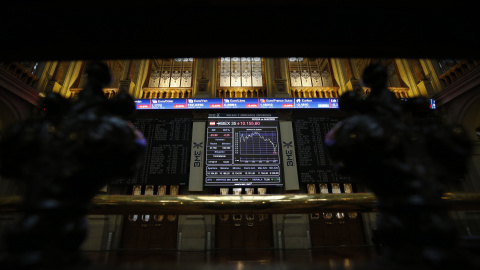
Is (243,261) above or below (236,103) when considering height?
below

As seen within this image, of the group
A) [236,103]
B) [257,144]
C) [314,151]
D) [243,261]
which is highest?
[236,103]

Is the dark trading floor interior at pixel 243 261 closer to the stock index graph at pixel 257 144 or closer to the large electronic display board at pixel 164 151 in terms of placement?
the large electronic display board at pixel 164 151

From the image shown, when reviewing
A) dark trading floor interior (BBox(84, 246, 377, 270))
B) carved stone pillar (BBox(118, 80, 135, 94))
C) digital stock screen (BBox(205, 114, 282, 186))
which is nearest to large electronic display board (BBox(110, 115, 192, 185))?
digital stock screen (BBox(205, 114, 282, 186))

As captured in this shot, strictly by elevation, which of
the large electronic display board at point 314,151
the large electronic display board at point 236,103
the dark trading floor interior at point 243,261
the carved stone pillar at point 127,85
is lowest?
the dark trading floor interior at point 243,261

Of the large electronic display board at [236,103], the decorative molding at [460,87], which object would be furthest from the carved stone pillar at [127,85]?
the decorative molding at [460,87]

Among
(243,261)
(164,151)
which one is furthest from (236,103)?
(243,261)

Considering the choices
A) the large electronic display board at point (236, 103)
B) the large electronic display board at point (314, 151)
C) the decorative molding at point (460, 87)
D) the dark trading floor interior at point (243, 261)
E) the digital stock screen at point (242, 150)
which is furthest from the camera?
the large electronic display board at point (236, 103)

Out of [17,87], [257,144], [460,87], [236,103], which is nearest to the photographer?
[17,87]

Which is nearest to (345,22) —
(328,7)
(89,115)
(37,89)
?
(328,7)

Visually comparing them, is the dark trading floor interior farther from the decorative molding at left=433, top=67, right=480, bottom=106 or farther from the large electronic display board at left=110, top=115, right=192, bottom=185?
the decorative molding at left=433, top=67, right=480, bottom=106

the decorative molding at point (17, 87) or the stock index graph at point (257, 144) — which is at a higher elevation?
the decorative molding at point (17, 87)

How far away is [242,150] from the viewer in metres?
5.77

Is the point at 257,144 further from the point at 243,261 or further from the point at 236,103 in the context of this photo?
the point at 243,261

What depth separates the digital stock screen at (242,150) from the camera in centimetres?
545
